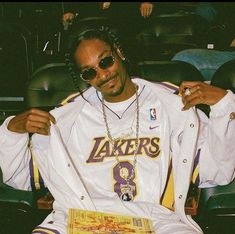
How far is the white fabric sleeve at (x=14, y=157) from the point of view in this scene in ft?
7.45

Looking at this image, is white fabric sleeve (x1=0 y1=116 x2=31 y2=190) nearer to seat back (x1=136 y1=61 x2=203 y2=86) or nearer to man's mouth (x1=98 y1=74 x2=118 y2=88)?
man's mouth (x1=98 y1=74 x2=118 y2=88)

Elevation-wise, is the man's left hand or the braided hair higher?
the braided hair

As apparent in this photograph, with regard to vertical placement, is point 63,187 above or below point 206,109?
below

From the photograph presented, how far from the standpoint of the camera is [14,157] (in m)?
2.29

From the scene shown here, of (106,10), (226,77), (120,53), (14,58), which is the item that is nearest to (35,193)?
(120,53)

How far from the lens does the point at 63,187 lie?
2.27 meters

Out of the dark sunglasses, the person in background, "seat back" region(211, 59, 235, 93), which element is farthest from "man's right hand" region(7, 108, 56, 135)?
the person in background

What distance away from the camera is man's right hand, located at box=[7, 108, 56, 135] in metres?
2.13

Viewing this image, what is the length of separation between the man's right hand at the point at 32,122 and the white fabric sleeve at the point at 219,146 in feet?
2.56

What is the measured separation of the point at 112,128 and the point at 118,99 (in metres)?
0.18

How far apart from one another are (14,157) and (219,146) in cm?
103

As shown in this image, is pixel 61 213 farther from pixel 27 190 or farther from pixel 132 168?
pixel 132 168

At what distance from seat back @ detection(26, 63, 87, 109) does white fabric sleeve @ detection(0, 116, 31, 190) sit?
1.42 ft

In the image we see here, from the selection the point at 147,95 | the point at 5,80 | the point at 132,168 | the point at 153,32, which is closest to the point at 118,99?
the point at 147,95
